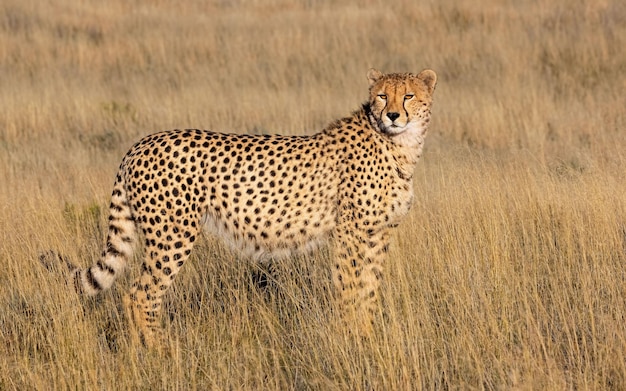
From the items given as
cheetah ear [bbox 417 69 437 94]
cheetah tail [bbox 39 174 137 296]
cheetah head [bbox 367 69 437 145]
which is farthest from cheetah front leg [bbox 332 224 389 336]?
cheetah tail [bbox 39 174 137 296]

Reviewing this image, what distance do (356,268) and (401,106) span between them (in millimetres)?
685

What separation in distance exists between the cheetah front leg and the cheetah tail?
2.77ft

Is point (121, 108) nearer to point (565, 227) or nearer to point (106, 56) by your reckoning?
point (106, 56)

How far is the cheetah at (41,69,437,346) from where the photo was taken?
12.7 ft

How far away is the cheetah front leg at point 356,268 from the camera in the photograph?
13.0ft

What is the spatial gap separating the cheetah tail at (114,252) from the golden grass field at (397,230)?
82 mm

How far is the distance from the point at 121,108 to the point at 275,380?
19.6 ft

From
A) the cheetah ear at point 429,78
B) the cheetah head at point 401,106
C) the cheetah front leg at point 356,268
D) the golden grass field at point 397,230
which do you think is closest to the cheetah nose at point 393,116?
the cheetah head at point 401,106

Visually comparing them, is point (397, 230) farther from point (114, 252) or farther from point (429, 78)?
point (114, 252)

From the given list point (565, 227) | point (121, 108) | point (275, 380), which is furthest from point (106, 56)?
point (275, 380)

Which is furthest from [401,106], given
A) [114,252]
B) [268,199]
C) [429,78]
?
[114,252]

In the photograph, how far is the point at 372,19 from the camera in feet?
42.3

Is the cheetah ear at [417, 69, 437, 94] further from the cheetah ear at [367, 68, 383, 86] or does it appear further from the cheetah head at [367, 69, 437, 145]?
the cheetah ear at [367, 68, 383, 86]

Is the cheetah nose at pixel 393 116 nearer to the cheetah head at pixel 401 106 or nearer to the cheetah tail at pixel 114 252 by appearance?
the cheetah head at pixel 401 106
